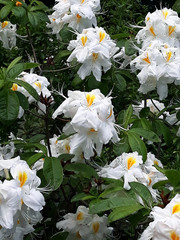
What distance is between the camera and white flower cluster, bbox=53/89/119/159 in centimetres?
152

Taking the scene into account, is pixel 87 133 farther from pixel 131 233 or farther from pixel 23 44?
pixel 23 44

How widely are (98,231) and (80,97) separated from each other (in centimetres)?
51

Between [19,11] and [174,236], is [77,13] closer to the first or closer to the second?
[19,11]

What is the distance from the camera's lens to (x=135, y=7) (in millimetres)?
4250

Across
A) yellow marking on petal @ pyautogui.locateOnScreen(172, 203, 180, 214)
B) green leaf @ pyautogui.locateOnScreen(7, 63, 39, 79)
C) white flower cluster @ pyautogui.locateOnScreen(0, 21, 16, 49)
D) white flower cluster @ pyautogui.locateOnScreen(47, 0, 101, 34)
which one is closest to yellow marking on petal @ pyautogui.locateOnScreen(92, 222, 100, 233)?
yellow marking on petal @ pyautogui.locateOnScreen(172, 203, 180, 214)

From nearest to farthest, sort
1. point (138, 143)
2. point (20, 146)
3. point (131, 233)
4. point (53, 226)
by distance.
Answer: point (138, 143) → point (20, 146) → point (53, 226) → point (131, 233)

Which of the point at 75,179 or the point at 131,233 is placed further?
the point at 131,233

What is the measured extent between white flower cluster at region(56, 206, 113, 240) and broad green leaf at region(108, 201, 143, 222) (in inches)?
16.2

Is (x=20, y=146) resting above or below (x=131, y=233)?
above

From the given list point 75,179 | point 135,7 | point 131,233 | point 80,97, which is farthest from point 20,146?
point 135,7

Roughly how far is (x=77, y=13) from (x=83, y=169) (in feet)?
3.22

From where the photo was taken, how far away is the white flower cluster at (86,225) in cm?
171

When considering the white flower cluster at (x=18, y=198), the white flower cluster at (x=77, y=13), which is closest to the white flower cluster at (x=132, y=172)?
the white flower cluster at (x=18, y=198)

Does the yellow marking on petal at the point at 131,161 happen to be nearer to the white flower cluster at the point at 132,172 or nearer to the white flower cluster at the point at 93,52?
the white flower cluster at the point at 132,172
